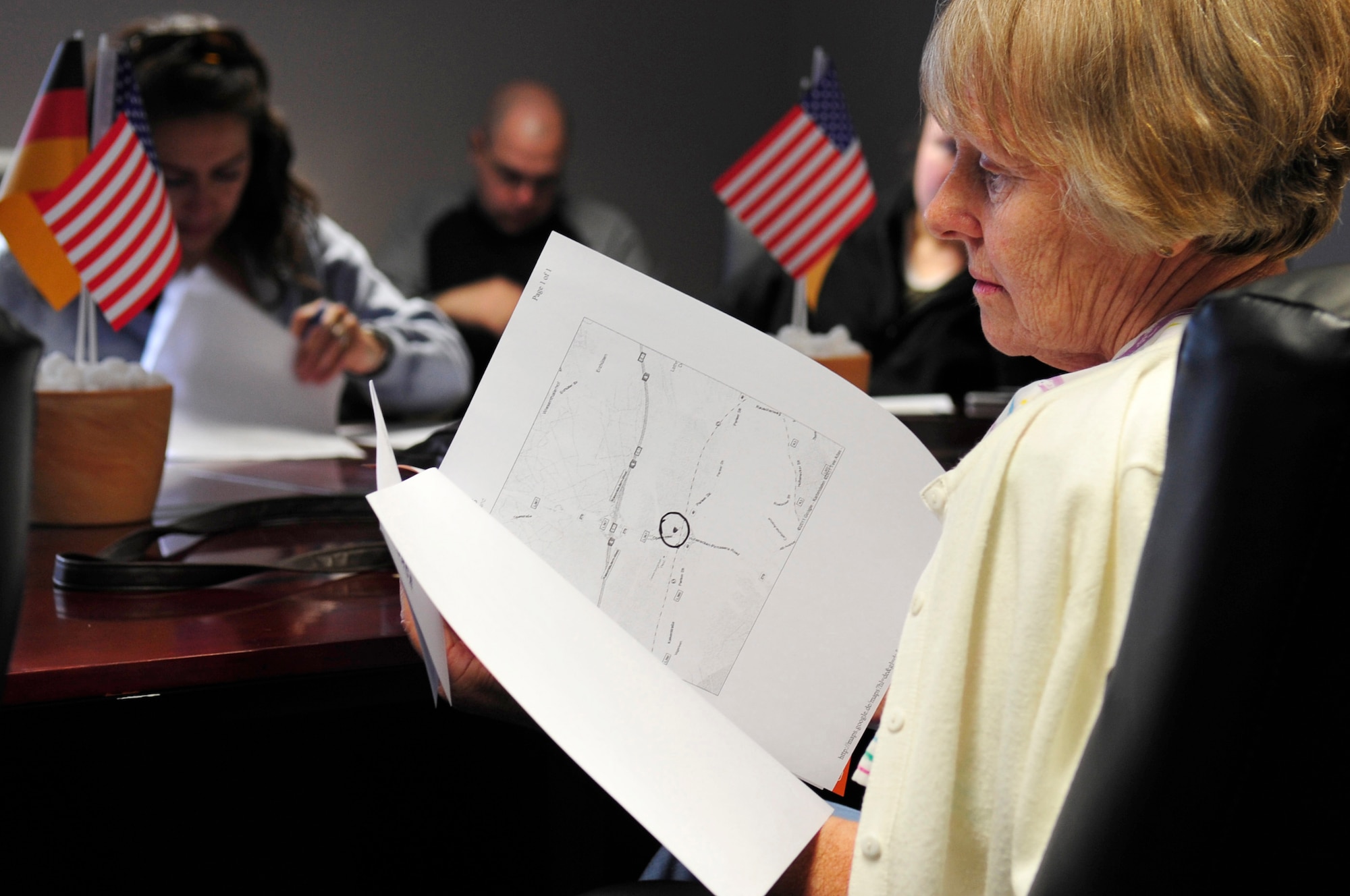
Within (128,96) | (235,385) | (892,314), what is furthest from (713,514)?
(892,314)

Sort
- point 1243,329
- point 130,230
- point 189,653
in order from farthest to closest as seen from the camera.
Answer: point 130,230, point 189,653, point 1243,329

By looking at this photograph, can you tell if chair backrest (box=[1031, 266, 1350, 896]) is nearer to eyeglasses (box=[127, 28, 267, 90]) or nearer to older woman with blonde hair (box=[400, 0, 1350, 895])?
older woman with blonde hair (box=[400, 0, 1350, 895])

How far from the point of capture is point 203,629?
88cm

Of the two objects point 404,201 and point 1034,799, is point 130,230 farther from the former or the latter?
point 404,201

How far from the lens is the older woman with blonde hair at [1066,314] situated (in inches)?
18.0

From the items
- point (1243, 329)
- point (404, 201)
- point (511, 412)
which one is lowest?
point (404, 201)

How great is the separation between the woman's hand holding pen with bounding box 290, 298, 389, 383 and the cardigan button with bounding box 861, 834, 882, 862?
157cm

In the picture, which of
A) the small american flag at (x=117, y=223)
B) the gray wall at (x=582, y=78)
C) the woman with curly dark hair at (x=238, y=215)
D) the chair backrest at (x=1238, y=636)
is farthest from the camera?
the gray wall at (x=582, y=78)

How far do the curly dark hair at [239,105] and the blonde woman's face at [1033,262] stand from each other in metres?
2.11

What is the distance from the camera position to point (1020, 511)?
1.55 feet

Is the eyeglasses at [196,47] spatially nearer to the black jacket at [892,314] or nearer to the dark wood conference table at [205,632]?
the black jacket at [892,314]

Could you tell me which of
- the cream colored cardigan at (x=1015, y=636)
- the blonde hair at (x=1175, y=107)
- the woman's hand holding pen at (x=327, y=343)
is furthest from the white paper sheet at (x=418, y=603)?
the woman's hand holding pen at (x=327, y=343)

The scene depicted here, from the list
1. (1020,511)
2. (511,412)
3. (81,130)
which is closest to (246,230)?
(81,130)

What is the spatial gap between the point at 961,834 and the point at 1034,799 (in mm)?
50
